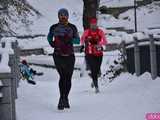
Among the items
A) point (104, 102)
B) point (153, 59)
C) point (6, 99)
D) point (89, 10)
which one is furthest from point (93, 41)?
point (89, 10)

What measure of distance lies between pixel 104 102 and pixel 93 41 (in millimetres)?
2588

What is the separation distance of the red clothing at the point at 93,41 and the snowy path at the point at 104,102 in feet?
3.25

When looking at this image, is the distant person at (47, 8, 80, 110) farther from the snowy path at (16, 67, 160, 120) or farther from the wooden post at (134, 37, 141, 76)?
the wooden post at (134, 37, 141, 76)

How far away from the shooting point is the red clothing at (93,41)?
52.5ft

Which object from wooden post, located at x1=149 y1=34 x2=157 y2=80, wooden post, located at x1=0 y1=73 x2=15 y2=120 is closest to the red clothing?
wooden post, located at x1=149 y1=34 x2=157 y2=80

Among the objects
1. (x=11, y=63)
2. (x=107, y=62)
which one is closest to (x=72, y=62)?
(x=11, y=63)

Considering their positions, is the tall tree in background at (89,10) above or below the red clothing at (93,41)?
above

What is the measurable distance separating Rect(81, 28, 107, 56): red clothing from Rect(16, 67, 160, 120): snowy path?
3.25 ft

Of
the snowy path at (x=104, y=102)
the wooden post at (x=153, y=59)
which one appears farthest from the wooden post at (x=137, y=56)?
the wooden post at (x=153, y=59)

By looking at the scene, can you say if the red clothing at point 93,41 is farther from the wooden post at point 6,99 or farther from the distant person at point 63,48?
the wooden post at point 6,99

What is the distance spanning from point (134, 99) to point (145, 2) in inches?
1637

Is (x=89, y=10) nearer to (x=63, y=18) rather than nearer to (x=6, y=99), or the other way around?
(x=63, y=18)

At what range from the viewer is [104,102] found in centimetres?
1391

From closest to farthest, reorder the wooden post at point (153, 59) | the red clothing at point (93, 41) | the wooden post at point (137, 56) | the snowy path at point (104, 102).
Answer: the snowy path at point (104, 102) → the wooden post at point (153, 59) → the red clothing at point (93, 41) → the wooden post at point (137, 56)
